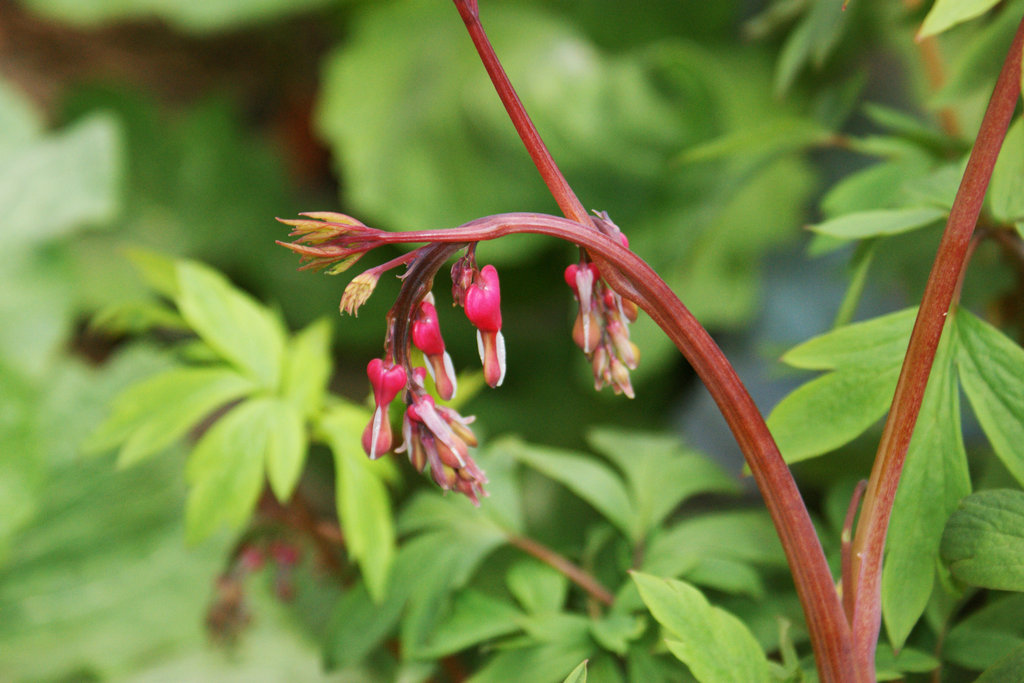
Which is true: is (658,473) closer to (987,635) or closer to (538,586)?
(538,586)

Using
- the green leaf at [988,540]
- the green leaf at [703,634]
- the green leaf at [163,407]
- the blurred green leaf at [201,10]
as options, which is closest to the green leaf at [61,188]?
the blurred green leaf at [201,10]

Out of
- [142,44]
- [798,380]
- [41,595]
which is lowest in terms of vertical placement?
[41,595]

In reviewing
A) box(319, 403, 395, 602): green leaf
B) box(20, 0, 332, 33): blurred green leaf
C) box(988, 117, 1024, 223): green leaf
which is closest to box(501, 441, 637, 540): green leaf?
box(319, 403, 395, 602): green leaf

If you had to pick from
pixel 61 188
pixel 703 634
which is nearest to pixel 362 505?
pixel 703 634

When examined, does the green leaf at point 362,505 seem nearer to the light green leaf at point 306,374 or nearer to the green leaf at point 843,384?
the light green leaf at point 306,374

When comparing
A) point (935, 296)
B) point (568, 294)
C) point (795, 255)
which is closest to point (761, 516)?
point (935, 296)

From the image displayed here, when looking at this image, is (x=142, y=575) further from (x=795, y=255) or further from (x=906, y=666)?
(x=795, y=255)

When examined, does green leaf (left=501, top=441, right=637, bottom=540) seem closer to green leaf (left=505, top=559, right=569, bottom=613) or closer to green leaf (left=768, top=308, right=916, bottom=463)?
green leaf (left=505, top=559, right=569, bottom=613)
